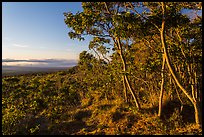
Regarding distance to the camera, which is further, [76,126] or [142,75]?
[142,75]

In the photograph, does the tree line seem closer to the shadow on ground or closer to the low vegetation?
the low vegetation

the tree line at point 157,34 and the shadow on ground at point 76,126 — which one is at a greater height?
the tree line at point 157,34

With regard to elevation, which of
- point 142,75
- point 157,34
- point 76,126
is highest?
point 157,34

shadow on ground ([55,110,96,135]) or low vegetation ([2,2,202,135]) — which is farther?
shadow on ground ([55,110,96,135])

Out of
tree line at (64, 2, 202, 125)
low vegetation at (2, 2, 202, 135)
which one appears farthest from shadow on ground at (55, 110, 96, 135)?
tree line at (64, 2, 202, 125)

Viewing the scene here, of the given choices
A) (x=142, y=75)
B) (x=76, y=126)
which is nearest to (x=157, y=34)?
(x=142, y=75)

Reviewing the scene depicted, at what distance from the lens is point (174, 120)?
1004 cm

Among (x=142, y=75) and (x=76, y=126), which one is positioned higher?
(x=142, y=75)

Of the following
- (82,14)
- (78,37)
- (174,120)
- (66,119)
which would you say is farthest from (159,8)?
(66,119)

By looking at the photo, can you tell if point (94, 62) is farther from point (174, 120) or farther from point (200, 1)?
point (200, 1)

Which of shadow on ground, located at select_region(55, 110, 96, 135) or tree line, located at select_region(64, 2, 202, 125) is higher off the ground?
tree line, located at select_region(64, 2, 202, 125)

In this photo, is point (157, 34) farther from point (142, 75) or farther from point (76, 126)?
point (76, 126)

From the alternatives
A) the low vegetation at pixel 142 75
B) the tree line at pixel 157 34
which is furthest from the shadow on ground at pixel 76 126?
the tree line at pixel 157 34

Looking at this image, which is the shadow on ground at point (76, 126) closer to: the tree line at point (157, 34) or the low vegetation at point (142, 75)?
the low vegetation at point (142, 75)
